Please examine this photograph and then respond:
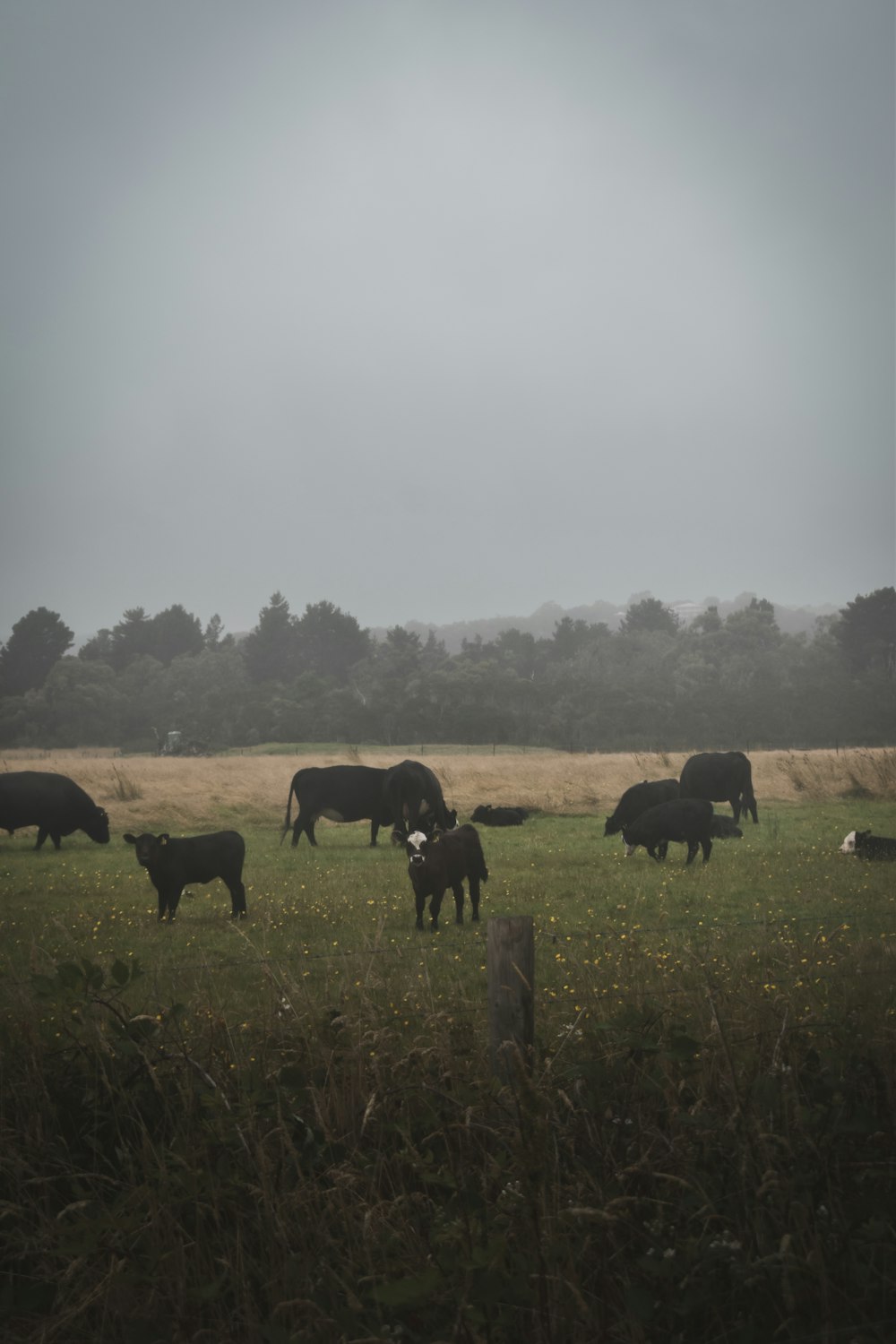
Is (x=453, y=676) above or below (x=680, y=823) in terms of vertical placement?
above

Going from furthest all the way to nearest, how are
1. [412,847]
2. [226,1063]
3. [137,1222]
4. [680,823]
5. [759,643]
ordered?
[759,643]
[680,823]
[412,847]
[226,1063]
[137,1222]

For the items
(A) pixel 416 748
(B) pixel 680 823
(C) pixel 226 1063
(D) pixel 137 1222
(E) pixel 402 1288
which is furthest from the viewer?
(A) pixel 416 748

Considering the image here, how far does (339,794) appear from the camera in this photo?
17172 millimetres

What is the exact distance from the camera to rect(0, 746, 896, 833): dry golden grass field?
15.8 m

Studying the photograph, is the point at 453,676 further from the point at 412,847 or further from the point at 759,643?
the point at 412,847

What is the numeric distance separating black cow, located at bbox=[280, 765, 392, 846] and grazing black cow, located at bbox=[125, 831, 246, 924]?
626cm

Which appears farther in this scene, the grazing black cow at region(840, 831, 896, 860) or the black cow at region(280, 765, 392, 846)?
the black cow at region(280, 765, 392, 846)

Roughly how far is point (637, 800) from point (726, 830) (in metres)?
1.79

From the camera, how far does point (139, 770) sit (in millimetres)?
16516

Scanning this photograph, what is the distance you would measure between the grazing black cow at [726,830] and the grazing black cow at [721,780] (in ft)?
4.24

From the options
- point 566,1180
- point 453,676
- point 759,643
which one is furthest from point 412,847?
point 759,643

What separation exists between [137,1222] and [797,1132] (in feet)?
8.51

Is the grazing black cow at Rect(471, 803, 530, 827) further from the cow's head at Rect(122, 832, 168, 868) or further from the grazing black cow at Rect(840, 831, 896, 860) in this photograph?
the cow's head at Rect(122, 832, 168, 868)

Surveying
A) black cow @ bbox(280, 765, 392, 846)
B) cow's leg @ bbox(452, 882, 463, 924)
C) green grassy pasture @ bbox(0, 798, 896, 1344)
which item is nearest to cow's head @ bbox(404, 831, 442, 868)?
cow's leg @ bbox(452, 882, 463, 924)
